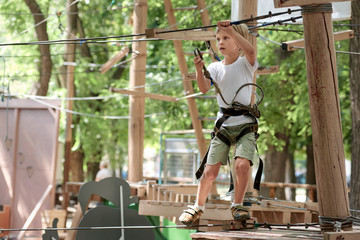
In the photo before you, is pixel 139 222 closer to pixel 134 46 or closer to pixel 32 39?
pixel 134 46

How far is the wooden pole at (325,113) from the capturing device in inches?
210

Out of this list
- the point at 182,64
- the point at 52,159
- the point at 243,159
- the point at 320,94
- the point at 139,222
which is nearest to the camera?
the point at 320,94

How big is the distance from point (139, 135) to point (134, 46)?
183 cm

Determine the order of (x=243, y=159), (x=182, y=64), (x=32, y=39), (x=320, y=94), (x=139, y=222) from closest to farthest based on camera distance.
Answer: (x=320, y=94) < (x=243, y=159) < (x=139, y=222) < (x=182, y=64) < (x=32, y=39)

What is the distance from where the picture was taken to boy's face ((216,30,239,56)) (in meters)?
6.35

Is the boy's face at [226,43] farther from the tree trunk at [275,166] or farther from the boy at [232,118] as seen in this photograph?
the tree trunk at [275,166]

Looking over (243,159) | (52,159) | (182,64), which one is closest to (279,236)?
(243,159)

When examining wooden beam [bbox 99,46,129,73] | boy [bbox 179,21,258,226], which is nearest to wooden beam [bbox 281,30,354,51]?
boy [bbox 179,21,258,226]

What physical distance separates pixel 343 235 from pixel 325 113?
3.24ft

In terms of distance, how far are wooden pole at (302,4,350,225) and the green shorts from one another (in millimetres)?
915

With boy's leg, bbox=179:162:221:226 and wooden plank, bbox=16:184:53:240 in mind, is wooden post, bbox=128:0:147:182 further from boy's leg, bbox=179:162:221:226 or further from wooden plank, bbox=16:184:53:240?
boy's leg, bbox=179:162:221:226

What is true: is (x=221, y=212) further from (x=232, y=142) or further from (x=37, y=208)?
(x=37, y=208)

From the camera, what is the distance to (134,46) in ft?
45.0

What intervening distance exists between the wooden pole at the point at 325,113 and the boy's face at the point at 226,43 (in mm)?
1072
